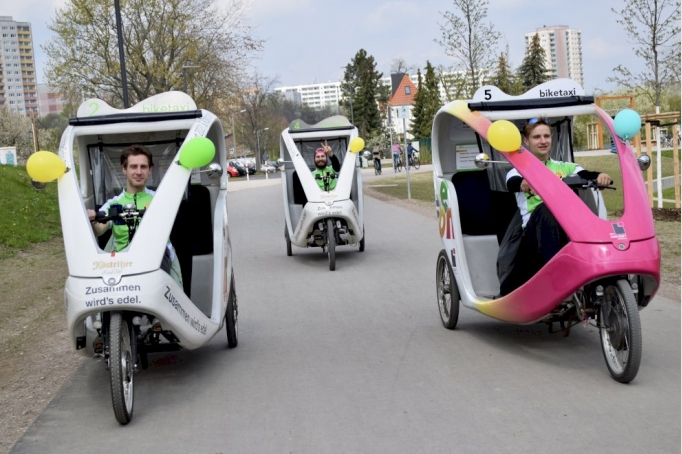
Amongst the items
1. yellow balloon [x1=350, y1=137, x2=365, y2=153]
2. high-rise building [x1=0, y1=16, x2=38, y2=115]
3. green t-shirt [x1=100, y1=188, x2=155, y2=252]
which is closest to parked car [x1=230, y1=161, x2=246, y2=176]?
yellow balloon [x1=350, y1=137, x2=365, y2=153]

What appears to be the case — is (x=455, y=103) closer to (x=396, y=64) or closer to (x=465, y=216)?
(x=465, y=216)

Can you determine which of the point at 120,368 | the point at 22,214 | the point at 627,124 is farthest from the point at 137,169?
the point at 22,214

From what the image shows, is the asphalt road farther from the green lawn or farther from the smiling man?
the green lawn

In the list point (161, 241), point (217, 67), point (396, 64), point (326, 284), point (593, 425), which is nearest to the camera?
point (593, 425)

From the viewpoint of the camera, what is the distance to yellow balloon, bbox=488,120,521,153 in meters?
6.23

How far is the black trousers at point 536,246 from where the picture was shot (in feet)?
20.8

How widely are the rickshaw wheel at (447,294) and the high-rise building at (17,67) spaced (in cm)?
18303

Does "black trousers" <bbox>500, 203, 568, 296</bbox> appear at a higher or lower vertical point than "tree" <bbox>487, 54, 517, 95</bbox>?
lower

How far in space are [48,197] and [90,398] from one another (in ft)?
65.8

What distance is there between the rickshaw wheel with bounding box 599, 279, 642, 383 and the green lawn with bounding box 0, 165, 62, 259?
42.8 ft

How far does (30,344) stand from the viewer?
8961 mm

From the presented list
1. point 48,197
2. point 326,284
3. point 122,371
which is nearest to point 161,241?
point 122,371

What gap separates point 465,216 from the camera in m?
8.30

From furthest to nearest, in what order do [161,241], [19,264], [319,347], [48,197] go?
[48,197]
[19,264]
[319,347]
[161,241]
